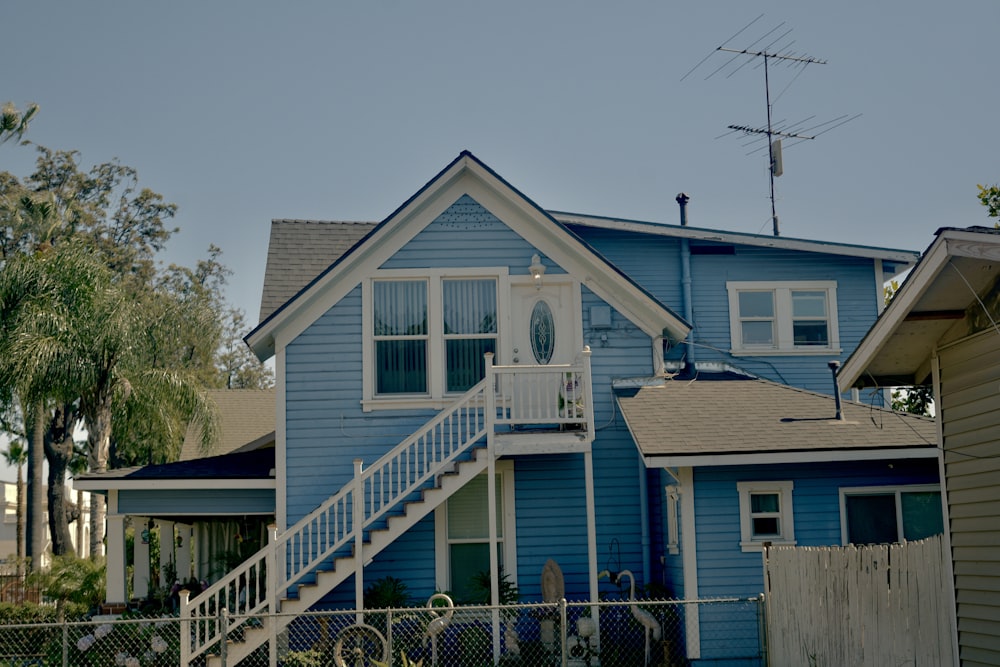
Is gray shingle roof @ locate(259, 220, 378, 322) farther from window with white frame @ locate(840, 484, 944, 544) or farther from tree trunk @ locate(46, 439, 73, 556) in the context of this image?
tree trunk @ locate(46, 439, 73, 556)

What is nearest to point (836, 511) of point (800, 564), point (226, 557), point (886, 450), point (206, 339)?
point (886, 450)

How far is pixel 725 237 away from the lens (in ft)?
71.5

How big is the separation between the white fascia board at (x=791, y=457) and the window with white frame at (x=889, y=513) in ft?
3.11

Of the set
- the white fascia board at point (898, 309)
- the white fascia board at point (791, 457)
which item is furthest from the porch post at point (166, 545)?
the white fascia board at point (898, 309)

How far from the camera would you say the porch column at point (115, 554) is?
58.9ft

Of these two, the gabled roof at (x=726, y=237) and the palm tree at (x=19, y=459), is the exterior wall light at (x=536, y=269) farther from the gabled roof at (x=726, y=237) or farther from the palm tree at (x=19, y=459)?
the palm tree at (x=19, y=459)

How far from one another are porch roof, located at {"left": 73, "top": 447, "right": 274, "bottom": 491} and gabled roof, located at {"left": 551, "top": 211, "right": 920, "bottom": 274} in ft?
24.3

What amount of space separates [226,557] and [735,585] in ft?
31.3

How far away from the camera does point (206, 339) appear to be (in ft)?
158

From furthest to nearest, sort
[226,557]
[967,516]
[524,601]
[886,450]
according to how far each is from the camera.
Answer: [226,557] → [524,601] → [886,450] → [967,516]

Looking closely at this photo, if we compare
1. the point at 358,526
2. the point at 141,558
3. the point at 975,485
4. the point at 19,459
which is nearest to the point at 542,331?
the point at 358,526

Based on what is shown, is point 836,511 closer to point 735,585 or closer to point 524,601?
point 735,585

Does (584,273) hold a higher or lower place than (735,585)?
higher

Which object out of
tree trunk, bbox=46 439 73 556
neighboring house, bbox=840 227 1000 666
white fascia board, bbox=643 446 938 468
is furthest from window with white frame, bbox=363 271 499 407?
tree trunk, bbox=46 439 73 556
